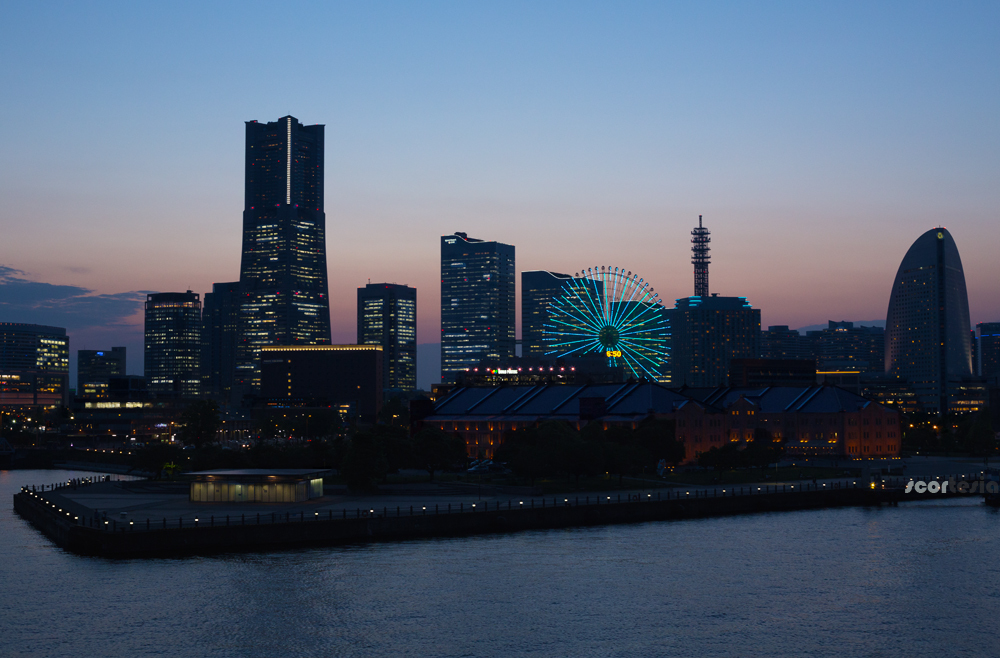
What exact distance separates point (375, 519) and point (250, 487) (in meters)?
18.6

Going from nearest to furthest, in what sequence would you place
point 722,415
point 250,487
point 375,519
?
point 375,519 → point 250,487 → point 722,415

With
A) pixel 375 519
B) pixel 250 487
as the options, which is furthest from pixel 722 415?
pixel 375 519

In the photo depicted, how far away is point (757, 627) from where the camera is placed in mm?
60156

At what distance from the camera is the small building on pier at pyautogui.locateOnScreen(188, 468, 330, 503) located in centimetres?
10169

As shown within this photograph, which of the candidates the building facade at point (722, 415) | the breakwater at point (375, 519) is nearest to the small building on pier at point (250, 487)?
the breakwater at point (375, 519)

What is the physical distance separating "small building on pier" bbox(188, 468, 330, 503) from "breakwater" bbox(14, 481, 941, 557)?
545 cm

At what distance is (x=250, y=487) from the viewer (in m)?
103

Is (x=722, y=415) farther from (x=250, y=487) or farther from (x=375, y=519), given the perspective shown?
(x=375, y=519)

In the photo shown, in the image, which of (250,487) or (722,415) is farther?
(722,415)

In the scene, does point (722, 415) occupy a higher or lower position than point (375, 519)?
higher

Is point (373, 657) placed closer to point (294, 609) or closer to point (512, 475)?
point (294, 609)

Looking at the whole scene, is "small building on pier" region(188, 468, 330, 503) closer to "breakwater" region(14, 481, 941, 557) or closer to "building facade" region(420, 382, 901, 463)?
"breakwater" region(14, 481, 941, 557)

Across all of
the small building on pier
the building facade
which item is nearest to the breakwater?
the small building on pier

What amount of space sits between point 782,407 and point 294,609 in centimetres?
13929
